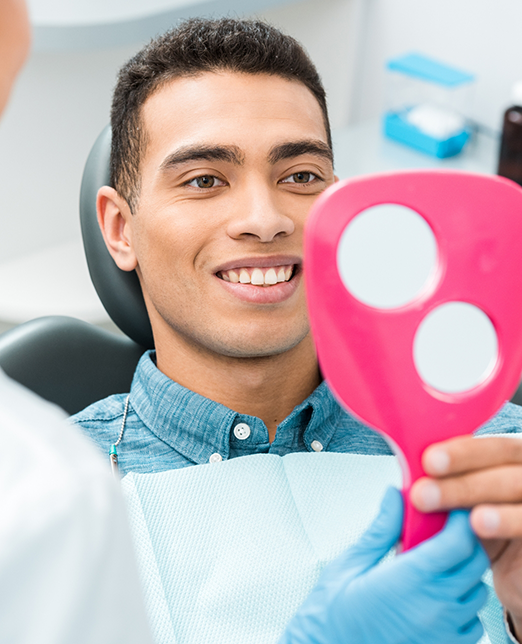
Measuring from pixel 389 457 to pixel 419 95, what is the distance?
1.59 meters

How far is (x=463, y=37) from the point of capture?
2221 millimetres

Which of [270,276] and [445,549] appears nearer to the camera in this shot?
[445,549]

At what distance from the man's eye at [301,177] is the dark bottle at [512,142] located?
99 cm

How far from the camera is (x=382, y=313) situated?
61 cm

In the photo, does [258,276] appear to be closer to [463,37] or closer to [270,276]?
[270,276]

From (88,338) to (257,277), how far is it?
41cm

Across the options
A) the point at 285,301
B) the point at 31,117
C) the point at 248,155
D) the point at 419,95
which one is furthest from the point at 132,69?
the point at 419,95

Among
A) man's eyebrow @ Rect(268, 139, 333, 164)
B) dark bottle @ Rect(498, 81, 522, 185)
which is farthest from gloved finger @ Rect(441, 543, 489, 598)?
dark bottle @ Rect(498, 81, 522, 185)

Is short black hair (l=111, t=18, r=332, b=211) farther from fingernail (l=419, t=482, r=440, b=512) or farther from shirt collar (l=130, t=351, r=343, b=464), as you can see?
fingernail (l=419, t=482, r=440, b=512)

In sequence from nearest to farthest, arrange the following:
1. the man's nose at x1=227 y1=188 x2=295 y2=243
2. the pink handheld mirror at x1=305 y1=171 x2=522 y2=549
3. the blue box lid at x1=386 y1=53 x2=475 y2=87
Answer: the pink handheld mirror at x1=305 y1=171 x2=522 y2=549, the man's nose at x1=227 y1=188 x2=295 y2=243, the blue box lid at x1=386 y1=53 x2=475 y2=87

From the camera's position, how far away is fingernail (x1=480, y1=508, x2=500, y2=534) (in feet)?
2.01

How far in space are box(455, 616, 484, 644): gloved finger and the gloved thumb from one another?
94mm

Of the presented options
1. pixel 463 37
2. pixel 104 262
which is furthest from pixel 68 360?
pixel 463 37

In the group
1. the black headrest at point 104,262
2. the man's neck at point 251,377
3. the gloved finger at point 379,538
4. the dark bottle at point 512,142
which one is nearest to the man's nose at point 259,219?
the man's neck at point 251,377
